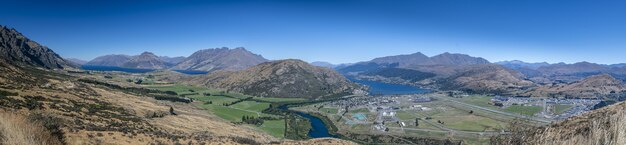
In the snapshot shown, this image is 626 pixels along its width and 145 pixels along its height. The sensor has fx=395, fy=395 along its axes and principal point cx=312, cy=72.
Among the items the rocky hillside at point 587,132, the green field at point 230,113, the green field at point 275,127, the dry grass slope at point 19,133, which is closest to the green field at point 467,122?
the green field at point 275,127

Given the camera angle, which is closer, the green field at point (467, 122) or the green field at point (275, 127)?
the green field at point (275, 127)

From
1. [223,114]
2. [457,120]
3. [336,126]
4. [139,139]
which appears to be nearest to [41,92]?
[139,139]

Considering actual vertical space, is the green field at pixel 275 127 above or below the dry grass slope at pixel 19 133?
below

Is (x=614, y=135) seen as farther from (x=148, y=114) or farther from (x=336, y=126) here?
(x=336, y=126)

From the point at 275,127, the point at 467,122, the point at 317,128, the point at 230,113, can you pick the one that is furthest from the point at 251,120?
the point at 467,122

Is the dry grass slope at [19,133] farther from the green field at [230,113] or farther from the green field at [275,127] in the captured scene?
the green field at [230,113]
